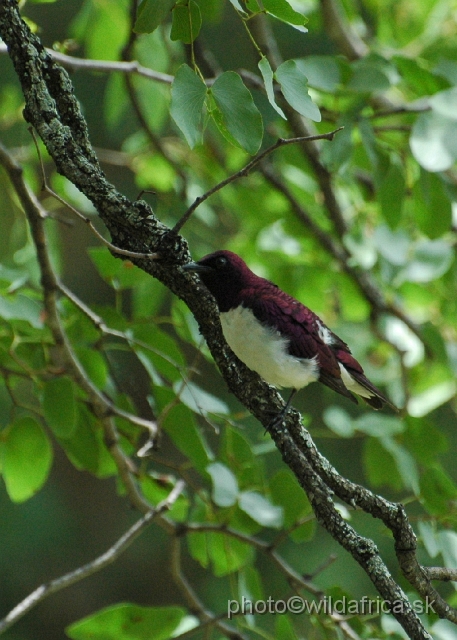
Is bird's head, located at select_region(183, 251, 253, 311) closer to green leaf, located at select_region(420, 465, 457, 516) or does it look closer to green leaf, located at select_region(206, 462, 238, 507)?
green leaf, located at select_region(206, 462, 238, 507)

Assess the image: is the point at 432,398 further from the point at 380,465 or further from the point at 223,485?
the point at 223,485

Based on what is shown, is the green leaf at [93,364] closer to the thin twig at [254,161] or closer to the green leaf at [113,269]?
the green leaf at [113,269]

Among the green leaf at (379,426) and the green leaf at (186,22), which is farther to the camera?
the green leaf at (379,426)

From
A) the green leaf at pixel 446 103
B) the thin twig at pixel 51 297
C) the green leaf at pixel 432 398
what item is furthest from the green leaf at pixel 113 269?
the green leaf at pixel 432 398


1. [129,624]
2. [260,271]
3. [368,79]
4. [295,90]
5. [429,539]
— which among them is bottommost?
[129,624]

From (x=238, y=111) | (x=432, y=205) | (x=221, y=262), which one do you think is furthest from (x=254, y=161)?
(x=432, y=205)

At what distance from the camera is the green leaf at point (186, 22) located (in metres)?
1.57

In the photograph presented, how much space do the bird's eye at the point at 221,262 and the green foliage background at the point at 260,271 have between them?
19cm

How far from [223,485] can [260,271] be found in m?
1.65

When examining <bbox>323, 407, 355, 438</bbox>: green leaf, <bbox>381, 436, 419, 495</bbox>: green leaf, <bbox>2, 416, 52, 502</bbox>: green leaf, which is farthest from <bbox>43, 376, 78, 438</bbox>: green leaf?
<bbox>381, 436, 419, 495</bbox>: green leaf

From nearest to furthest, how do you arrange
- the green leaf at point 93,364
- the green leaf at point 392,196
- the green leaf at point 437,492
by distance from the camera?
the green leaf at point 437,492, the green leaf at point 93,364, the green leaf at point 392,196

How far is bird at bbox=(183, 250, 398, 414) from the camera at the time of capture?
89.2 inches

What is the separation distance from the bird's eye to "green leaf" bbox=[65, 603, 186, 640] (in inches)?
39.1

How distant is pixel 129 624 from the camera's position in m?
2.30
